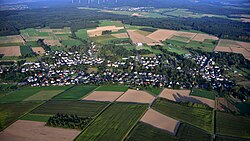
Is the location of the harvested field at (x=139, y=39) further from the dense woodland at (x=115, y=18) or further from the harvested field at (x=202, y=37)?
the dense woodland at (x=115, y=18)

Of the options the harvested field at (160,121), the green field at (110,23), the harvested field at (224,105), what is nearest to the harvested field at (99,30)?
the green field at (110,23)

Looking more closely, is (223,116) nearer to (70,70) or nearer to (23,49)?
(70,70)

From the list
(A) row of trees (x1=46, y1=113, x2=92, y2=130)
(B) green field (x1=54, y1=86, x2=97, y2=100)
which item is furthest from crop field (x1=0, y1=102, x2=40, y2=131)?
(A) row of trees (x1=46, y1=113, x2=92, y2=130)

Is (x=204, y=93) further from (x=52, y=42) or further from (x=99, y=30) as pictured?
(x=99, y=30)

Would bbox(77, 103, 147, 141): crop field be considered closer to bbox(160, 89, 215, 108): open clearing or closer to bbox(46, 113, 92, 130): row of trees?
bbox(46, 113, 92, 130): row of trees

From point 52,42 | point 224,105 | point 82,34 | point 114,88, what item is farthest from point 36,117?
point 82,34

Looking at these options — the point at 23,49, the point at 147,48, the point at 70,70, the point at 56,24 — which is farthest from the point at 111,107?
the point at 56,24
